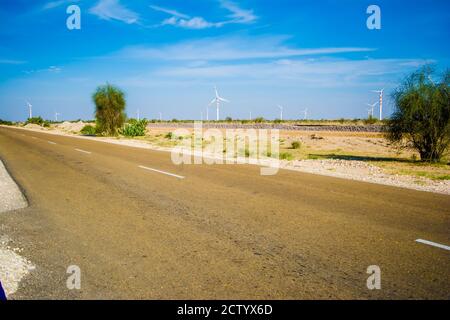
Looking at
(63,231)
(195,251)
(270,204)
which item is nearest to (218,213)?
(270,204)

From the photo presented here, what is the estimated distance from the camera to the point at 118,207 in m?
6.82

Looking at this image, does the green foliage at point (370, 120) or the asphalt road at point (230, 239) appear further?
the green foliage at point (370, 120)

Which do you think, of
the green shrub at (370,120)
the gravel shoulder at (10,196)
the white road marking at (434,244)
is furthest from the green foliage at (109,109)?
the green shrub at (370,120)

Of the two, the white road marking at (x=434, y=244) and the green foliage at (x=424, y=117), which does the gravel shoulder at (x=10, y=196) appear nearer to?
the white road marking at (x=434, y=244)

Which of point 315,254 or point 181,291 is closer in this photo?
point 181,291

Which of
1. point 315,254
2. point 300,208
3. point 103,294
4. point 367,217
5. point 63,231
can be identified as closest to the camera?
point 103,294

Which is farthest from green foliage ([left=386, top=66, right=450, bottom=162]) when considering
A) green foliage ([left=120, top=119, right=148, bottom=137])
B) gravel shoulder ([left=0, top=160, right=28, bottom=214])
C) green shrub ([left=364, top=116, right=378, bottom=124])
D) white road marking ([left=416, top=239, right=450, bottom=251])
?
green shrub ([left=364, top=116, right=378, bottom=124])

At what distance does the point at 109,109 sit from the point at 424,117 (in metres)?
31.0

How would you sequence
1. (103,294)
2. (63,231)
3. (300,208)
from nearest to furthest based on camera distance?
1. (103,294)
2. (63,231)
3. (300,208)

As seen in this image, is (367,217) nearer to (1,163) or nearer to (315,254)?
(315,254)

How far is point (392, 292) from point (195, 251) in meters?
2.49

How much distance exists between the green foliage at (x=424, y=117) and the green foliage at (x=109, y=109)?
1156 inches

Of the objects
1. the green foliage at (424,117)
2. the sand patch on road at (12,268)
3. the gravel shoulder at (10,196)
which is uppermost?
the green foliage at (424,117)

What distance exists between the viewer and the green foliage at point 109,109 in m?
36.0
